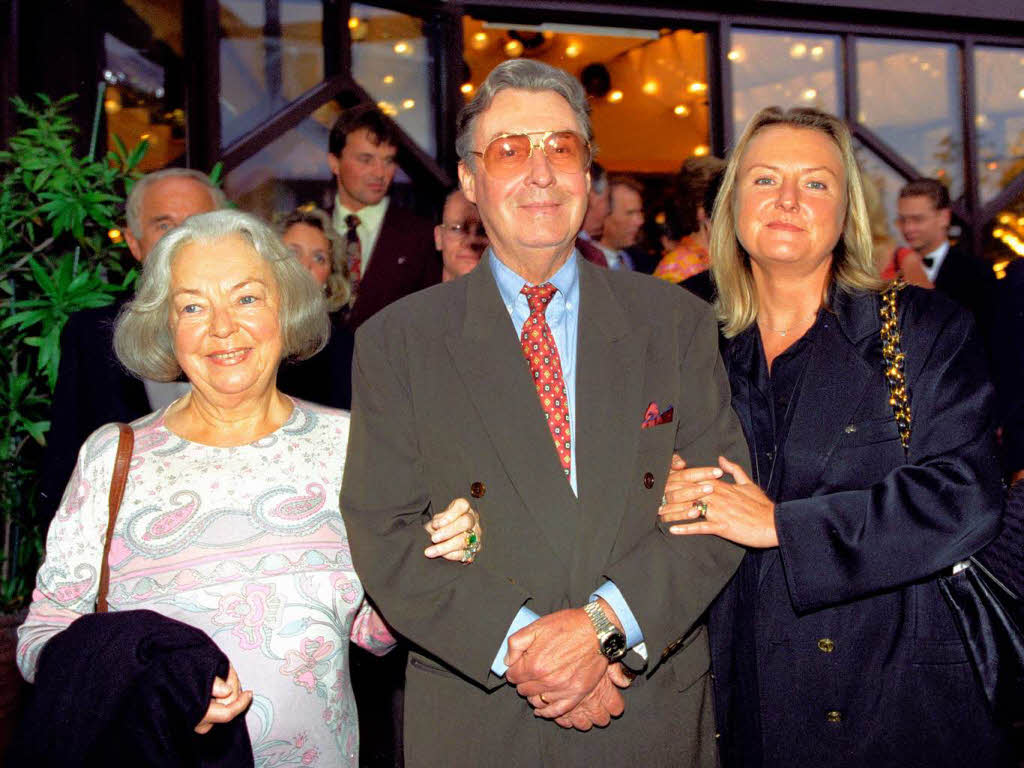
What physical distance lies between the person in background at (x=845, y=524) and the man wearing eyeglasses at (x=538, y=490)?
5.6 inches

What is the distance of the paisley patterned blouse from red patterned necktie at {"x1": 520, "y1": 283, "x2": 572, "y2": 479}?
593mm

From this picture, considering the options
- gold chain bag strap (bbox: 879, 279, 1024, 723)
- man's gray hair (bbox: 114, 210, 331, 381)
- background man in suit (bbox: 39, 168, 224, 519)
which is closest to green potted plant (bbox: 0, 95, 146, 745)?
background man in suit (bbox: 39, 168, 224, 519)

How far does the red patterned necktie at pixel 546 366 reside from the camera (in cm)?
222

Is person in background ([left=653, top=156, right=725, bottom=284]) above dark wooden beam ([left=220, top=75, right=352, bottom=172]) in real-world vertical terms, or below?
below

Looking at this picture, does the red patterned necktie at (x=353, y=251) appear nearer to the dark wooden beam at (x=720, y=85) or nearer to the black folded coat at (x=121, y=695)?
the black folded coat at (x=121, y=695)

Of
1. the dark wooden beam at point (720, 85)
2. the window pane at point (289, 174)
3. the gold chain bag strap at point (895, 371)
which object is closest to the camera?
the gold chain bag strap at point (895, 371)

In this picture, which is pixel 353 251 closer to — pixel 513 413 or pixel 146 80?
pixel 146 80

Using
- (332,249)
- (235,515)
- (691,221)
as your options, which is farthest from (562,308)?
(332,249)

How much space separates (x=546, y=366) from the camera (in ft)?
7.46

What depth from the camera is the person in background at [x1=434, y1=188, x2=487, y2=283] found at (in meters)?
4.14

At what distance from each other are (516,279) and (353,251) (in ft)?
9.06

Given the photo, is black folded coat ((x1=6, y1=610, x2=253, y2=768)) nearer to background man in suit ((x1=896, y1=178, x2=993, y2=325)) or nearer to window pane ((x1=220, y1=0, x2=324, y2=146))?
window pane ((x1=220, y1=0, x2=324, y2=146))

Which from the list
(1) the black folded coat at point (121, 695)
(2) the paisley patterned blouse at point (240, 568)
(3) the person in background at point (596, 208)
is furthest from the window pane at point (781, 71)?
(1) the black folded coat at point (121, 695)

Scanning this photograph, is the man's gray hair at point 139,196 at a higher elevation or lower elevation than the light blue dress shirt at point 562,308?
higher
